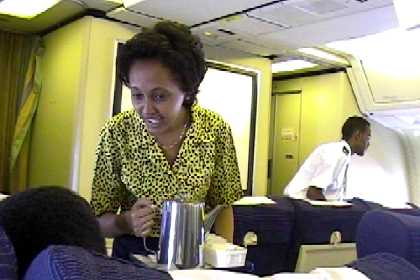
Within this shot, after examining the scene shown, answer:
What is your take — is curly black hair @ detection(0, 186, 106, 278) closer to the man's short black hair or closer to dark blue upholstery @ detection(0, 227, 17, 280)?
dark blue upholstery @ detection(0, 227, 17, 280)

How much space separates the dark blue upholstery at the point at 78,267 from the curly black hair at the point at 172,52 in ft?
2.14

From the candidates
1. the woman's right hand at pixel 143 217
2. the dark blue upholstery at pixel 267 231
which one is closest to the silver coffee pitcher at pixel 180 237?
the woman's right hand at pixel 143 217

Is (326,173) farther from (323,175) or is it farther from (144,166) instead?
(144,166)

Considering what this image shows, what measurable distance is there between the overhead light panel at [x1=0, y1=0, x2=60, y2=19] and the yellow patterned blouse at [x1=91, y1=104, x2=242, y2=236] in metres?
2.21

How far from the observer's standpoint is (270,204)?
180 centimetres

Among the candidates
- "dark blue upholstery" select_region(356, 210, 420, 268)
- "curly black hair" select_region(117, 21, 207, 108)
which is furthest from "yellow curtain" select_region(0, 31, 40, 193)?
"dark blue upholstery" select_region(356, 210, 420, 268)

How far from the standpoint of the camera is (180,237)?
38.4 inches

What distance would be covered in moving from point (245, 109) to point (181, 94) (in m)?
2.80

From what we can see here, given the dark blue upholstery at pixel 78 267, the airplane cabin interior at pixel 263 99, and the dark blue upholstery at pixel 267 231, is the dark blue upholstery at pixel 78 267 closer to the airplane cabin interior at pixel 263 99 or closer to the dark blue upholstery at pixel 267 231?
the airplane cabin interior at pixel 263 99

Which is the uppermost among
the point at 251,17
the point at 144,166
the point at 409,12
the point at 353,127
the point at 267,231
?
the point at 251,17

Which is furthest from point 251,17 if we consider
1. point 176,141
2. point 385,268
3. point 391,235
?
point 385,268

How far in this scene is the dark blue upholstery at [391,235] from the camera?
98 cm

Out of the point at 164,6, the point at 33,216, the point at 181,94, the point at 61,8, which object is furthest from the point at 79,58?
the point at 33,216

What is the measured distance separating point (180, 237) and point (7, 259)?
0.54 meters
